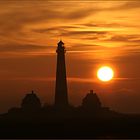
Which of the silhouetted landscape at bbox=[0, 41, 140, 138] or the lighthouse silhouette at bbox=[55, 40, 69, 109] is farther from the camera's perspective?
the lighthouse silhouette at bbox=[55, 40, 69, 109]

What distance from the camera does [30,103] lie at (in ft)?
401

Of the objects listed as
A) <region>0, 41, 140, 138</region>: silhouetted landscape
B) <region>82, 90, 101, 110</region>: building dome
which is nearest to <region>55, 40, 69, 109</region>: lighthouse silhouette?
<region>0, 41, 140, 138</region>: silhouetted landscape

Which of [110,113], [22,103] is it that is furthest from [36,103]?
[110,113]

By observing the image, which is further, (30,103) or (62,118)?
(30,103)

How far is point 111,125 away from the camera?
111 m

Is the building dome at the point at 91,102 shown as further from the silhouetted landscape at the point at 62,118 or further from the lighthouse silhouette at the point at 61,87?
the lighthouse silhouette at the point at 61,87

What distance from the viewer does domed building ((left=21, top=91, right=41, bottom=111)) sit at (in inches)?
4798

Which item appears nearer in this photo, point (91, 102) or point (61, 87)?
point (61, 87)

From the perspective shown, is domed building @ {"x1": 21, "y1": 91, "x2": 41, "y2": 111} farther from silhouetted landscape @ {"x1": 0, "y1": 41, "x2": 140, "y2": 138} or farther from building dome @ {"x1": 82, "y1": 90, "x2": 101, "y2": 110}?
building dome @ {"x1": 82, "y1": 90, "x2": 101, "y2": 110}

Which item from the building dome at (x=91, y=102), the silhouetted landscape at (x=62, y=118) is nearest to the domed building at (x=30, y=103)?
the silhouetted landscape at (x=62, y=118)

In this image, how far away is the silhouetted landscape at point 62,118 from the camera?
103812 mm

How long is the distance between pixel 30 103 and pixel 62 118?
655 cm

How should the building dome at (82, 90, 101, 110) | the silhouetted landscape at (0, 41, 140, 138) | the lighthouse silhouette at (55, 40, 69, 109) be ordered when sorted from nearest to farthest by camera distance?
the silhouetted landscape at (0, 41, 140, 138), the lighthouse silhouette at (55, 40, 69, 109), the building dome at (82, 90, 101, 110)

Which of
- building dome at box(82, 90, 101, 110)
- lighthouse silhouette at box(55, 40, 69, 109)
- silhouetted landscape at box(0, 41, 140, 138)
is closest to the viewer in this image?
silhouetted landscape at box(0, 41, 140, 138)
